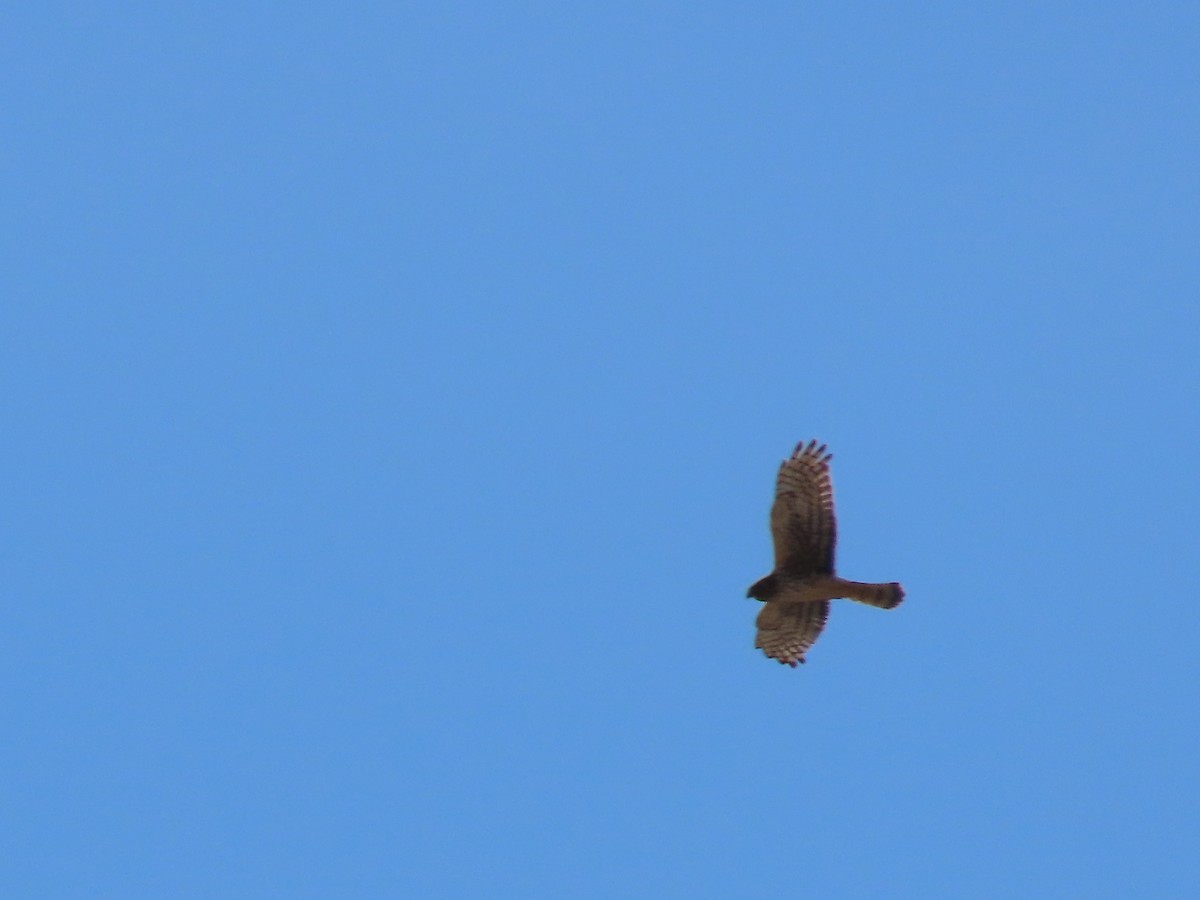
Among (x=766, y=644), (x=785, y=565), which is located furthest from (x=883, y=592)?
(x=766, y=644)

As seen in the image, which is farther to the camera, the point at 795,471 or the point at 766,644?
the point at 766,644

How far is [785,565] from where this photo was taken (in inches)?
656

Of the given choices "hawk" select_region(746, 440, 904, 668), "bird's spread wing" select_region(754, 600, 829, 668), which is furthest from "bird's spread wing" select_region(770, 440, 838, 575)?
"bird's spread wing" select_region(754, 600, 829, 668)

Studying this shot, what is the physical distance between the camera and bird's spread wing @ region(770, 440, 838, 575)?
53.5 ft

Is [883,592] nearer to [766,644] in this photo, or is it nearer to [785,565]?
[785,565]

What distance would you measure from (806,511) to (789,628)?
2.01m

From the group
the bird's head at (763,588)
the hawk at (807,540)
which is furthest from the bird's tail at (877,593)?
the bird's head at (763,588)

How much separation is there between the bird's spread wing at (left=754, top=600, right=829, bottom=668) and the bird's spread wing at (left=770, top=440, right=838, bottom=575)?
3.43ft

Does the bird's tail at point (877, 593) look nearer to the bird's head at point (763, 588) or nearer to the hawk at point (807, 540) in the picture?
the hawk at point (807, 540)

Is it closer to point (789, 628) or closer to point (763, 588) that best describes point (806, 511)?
point (763, 588)

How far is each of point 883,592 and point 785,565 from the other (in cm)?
123

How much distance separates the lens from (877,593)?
1595 cm

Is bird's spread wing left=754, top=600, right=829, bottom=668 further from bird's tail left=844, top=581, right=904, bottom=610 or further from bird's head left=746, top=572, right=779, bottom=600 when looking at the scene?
bird's tail left=844, top=581, right=904, bottom=610

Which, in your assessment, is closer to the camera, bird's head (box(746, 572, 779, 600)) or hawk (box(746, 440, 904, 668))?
hawk (box(746, 440, 904, 668))
